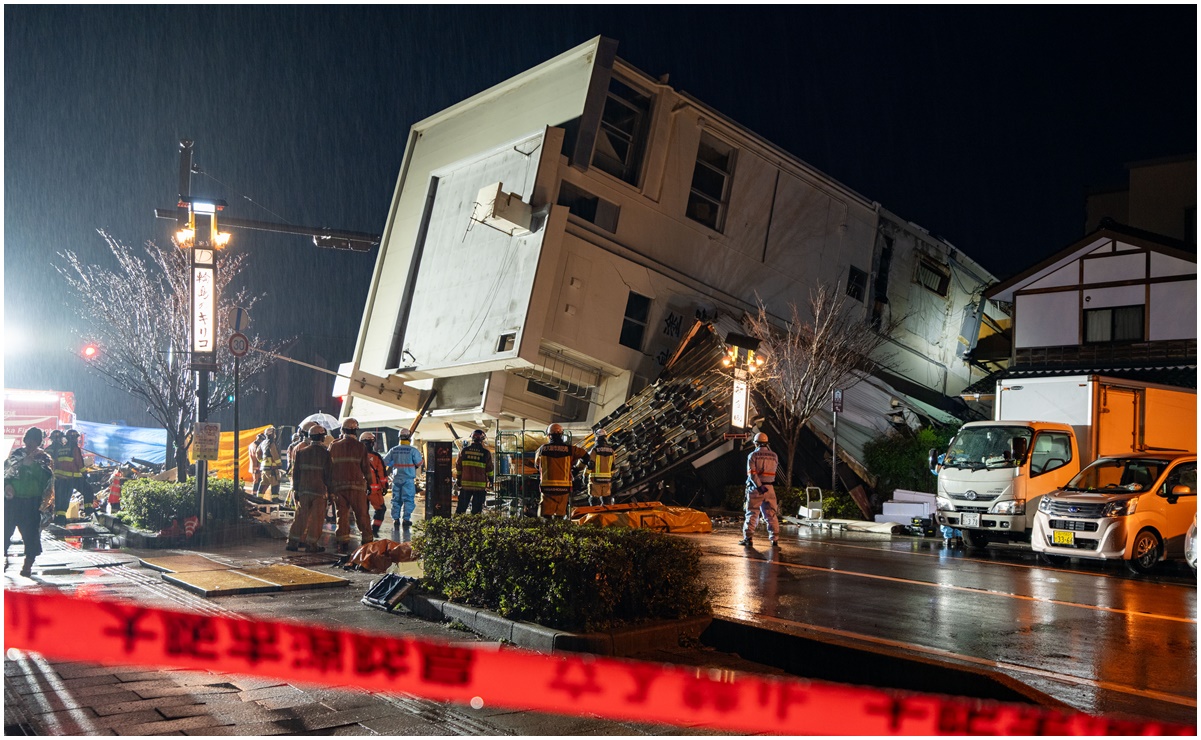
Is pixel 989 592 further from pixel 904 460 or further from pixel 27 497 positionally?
pixel 904 460

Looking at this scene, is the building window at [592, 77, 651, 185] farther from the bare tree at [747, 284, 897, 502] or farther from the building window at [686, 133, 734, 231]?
the bare tree at [747, 284, 897, 502]

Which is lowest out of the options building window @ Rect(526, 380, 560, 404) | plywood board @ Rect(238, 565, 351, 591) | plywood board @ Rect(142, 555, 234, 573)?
plywood board @ Rect(142, 555, 234, 573)

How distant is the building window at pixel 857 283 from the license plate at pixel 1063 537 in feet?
68.0

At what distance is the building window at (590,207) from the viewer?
2728cm

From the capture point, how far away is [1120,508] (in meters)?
13.5

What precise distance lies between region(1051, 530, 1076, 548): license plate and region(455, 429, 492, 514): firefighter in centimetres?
966

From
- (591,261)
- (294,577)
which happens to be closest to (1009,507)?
(294,577)

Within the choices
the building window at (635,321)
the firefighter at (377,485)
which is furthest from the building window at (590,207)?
the firefighter at (377,485)

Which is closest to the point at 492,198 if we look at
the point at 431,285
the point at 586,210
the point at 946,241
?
the point at 586,210

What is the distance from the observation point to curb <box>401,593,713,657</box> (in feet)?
22.9

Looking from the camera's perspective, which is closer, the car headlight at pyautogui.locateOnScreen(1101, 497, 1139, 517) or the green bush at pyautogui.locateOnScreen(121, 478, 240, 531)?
the car headlight at pyautogui.locateOnScreen(1101, 497, 1139, 517)

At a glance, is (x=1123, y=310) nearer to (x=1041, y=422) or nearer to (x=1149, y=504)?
(x=1041, y=422)

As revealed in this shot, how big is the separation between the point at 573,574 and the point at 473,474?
10.6m

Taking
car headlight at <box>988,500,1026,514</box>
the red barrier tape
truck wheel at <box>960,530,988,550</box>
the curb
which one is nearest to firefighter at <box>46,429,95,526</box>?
the red barrier tape
